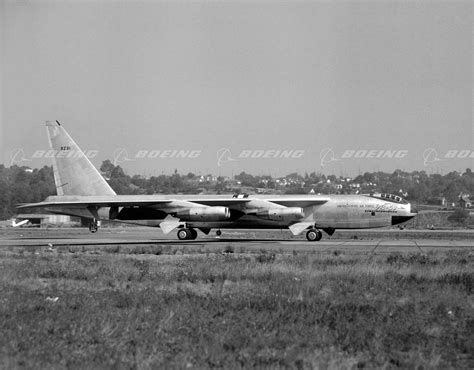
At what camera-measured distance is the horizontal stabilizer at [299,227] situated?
1481 inches

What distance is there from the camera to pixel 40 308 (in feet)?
40.9

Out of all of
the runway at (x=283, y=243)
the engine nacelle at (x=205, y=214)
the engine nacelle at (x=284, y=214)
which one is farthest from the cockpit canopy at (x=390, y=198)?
the engine nacelle at (x=205, y=214)

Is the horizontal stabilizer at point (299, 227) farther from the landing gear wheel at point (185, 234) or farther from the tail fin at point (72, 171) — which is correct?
the tail fin at point (72, 171)

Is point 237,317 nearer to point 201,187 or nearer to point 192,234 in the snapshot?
point 192,234

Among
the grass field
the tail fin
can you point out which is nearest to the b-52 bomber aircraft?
the tail fin

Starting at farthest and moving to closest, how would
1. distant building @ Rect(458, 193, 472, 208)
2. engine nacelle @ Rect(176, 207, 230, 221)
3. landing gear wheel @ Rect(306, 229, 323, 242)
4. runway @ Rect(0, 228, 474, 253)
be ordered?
1. distant building @ Rect(458, 193, 472, 208)
2. landing gear wheel @ Rect(306, 229, 323, 242)
3. engine nacelle @ Rect(176, 207, 230, 221)
4. runway @ Rect(0, 228, 474, 253)

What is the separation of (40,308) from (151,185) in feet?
378

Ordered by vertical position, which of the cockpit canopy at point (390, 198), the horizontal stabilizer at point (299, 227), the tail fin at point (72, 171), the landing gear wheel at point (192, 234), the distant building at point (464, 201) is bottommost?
the distant building at point (464, 201)

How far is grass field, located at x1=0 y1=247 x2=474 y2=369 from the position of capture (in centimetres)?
919

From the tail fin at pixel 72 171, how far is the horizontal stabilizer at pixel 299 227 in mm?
11206

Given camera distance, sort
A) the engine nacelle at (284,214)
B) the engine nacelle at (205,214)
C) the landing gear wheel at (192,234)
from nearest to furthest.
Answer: the engine nacelle at (284,214), the engine nacelle at (205,214), the landing gear wheel at (192,234)

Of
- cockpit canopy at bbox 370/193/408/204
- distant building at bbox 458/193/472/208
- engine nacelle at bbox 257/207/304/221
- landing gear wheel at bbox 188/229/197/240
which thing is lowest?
distant building at bbox 458/193/472/208

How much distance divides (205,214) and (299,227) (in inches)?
206

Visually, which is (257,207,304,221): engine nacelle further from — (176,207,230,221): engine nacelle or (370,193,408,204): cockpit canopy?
(370,193,408,204): cockpit canopy
